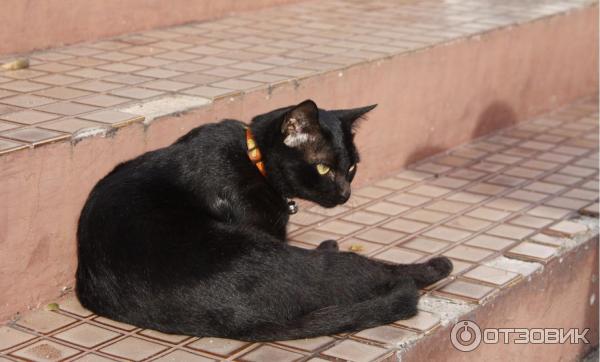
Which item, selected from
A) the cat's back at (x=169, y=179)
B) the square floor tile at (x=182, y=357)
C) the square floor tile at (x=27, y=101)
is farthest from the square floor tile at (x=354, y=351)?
the square floor tile at (x=27, y=101)

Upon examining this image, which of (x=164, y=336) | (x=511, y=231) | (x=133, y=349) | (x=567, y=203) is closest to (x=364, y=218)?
(x=511, y=231)

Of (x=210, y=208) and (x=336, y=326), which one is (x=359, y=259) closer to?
(x=336, y=326)

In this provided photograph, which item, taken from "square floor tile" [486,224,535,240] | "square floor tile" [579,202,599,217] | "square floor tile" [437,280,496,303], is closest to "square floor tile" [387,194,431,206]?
"square floor tile" [486,224,535,240]

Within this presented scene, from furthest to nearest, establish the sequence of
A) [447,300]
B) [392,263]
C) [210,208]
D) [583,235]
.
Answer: [583,235]
[392,263]
[447,300]
[210,208]

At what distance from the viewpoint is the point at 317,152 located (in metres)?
3.49

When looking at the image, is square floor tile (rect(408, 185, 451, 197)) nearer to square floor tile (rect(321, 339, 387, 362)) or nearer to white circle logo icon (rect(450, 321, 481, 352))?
white circle logo icon (rect(450, 321, 481, 352))

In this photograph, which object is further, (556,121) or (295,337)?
(556,121)

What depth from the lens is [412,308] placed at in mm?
3432

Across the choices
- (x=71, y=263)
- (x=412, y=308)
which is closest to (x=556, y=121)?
(x=412, y=308)

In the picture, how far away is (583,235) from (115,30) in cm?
260

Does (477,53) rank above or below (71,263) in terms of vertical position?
above

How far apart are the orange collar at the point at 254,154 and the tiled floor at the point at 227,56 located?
0.58 m

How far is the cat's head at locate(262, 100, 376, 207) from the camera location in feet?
11.2

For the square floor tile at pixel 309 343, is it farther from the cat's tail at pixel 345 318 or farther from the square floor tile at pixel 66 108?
the square floor tile at pixel 66 108
